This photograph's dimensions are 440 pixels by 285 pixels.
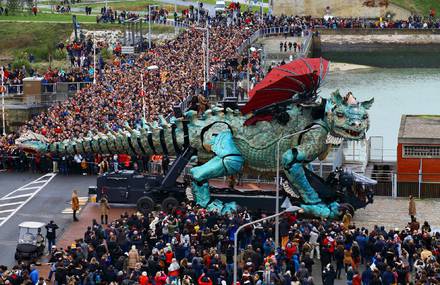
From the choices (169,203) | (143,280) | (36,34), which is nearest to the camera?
(143,280)

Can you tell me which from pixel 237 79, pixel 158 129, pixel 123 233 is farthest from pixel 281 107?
pixel 237 79

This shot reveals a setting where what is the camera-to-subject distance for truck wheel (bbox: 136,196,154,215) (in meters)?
53.3

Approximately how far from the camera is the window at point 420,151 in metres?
56.9

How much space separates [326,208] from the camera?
5231 cm

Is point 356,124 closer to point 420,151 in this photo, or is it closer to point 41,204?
point 420,151

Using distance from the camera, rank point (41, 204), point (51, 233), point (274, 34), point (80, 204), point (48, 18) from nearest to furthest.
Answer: point (51, 233) → point (80, 204) → point (41, 204) → point (274, 34) → point (48, 18)

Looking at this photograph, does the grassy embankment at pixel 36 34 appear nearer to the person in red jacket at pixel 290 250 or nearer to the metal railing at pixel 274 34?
the metal railing at pixel 274 34

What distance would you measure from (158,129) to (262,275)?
1412 centimetres

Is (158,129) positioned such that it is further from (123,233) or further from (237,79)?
(237,79)

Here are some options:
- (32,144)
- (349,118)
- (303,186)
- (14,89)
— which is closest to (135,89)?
(14,89)

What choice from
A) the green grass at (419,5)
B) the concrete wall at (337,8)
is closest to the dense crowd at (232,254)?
the concrete wall at (337,8)

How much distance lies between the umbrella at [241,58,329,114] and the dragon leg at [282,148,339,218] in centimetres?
202

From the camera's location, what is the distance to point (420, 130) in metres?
59.6

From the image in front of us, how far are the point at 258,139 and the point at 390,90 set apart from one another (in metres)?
54.0
